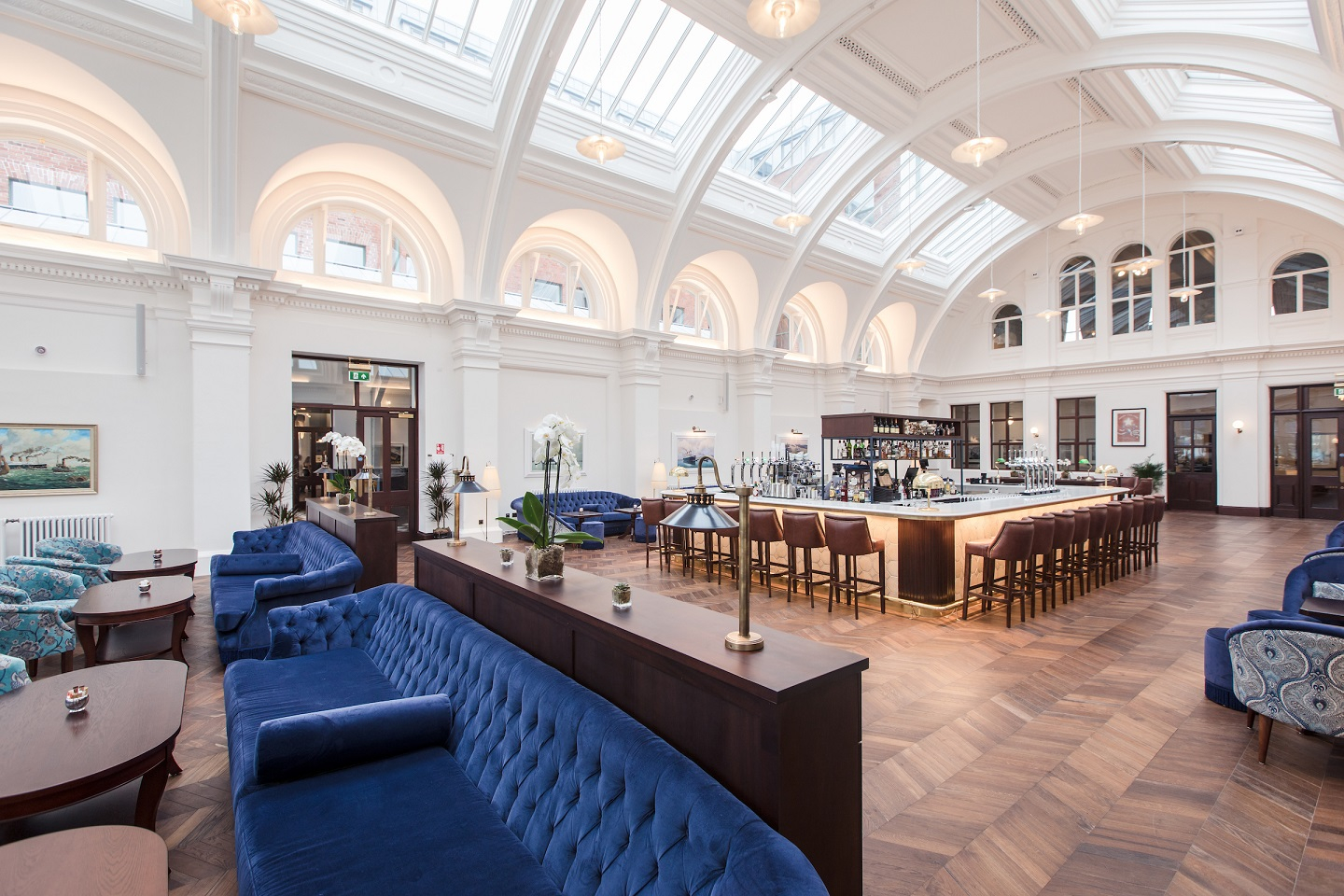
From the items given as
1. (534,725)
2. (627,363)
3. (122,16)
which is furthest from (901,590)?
(122,16)

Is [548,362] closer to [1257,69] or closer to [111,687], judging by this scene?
[111,687]

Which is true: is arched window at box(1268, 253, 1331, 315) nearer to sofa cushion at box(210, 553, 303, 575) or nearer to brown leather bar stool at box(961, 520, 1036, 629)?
brown leather bar stool at box(961, 520, 1036, 629)

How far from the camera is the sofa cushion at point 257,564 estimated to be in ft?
17.0

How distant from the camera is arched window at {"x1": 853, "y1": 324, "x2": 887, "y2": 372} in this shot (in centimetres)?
1667

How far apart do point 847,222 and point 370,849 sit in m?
13.8

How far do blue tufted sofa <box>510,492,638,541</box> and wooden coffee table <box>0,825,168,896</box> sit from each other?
7.76m

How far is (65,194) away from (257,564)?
5.23m

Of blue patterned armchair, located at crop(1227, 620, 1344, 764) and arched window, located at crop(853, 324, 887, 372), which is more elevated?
arched window, located at crop(853, 324, 887, 372)

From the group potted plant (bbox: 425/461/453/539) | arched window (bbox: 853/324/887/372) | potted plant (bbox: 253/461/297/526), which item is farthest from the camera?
arched window (bbox: 853/324/887/372)

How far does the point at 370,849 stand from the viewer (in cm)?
160

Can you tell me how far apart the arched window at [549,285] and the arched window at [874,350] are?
28.9 ft

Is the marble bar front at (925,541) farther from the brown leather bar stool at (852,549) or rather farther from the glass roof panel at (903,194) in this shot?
the glass roof panel at (903,194)

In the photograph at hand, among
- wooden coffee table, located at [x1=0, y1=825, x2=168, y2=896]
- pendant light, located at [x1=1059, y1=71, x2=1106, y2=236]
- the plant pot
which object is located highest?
pendant light, located at [x1=1059, y1=71, x2=1106, y2=236]

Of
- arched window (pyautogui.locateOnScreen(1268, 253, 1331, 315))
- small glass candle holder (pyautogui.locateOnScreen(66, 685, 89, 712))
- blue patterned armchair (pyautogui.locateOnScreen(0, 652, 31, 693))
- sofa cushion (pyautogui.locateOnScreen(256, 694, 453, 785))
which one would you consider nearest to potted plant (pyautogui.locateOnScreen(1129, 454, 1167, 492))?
arched window (pyautogui.locateOnScreen(1268, 253, 1331, 315))
